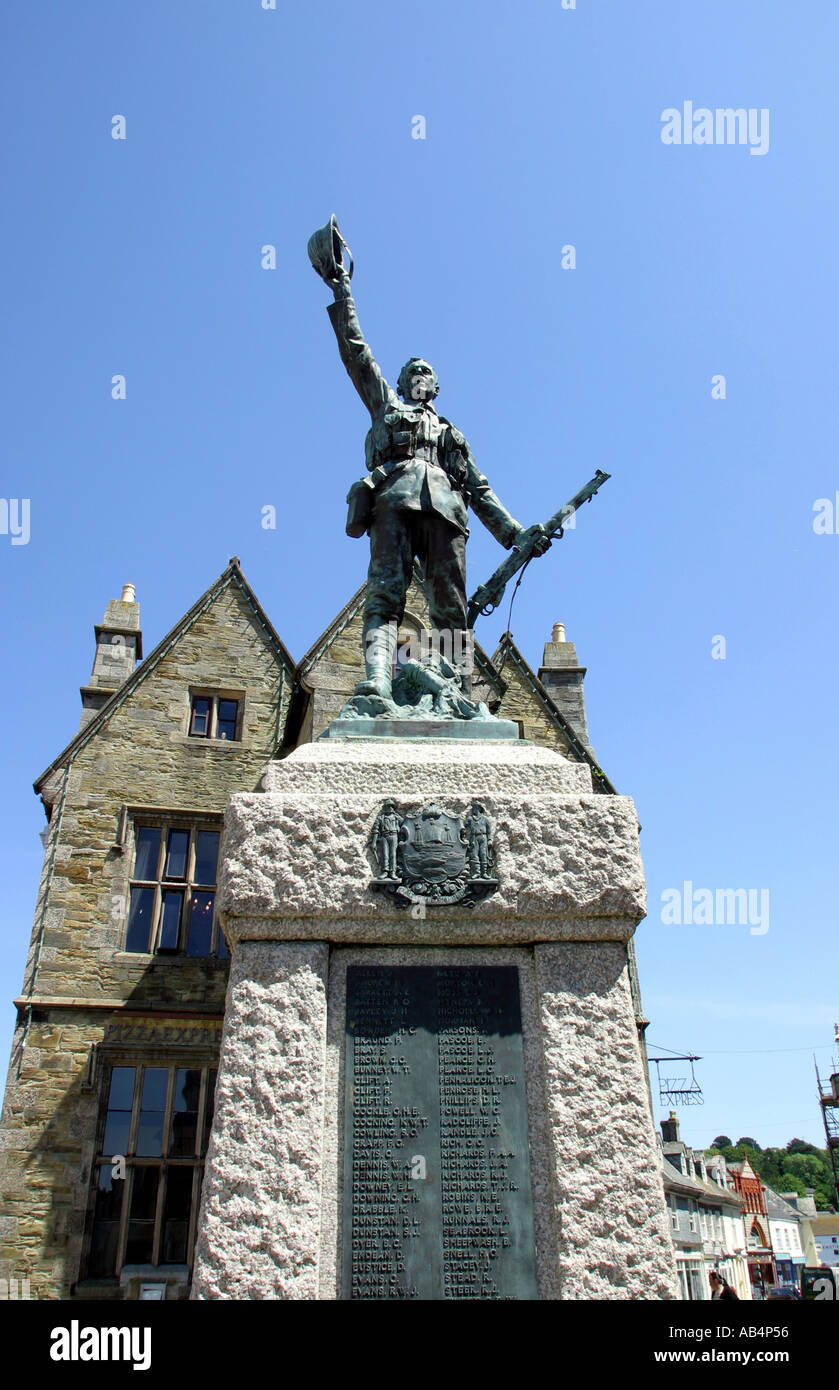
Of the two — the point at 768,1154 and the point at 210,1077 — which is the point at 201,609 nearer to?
the point at 210,1077

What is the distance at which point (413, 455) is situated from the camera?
6.20 meters

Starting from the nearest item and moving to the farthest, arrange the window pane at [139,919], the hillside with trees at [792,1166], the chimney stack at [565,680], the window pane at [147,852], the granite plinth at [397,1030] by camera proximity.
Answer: the granite plinth at [397,1030] → the window pane at [139,919] → the window pane at [147,852] → the chimney stack at [565,680] → the hillside with trees at [792,1166]

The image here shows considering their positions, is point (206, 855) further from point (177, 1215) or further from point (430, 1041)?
point (430, 1041)

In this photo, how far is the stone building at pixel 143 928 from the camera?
1254cm

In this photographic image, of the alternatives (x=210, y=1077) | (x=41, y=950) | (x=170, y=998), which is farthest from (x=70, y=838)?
(x=210, y=1077)

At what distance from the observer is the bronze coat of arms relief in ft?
13.9

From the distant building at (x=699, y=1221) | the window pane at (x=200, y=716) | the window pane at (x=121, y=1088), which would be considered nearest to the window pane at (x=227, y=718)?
the window pane at (x=200, y=716)

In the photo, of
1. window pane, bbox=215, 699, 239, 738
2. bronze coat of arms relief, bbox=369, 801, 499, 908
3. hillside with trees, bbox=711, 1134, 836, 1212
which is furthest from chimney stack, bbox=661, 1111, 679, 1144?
hillside with trees, bbox=711, 1134, 836, 1212

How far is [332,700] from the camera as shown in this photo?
16.7m

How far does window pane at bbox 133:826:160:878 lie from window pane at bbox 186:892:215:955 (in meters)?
0.82

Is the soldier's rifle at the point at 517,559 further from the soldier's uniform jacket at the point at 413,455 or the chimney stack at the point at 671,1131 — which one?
the chimney stack at the point at 671,1131

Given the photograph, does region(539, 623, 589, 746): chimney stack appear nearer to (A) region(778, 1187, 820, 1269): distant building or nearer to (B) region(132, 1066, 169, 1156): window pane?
(B) region(132, 1066, 169, 1156): window pane

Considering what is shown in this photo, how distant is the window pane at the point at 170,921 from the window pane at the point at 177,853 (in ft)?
1.12

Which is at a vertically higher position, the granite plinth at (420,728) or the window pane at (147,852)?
the window pane at (147,852)
